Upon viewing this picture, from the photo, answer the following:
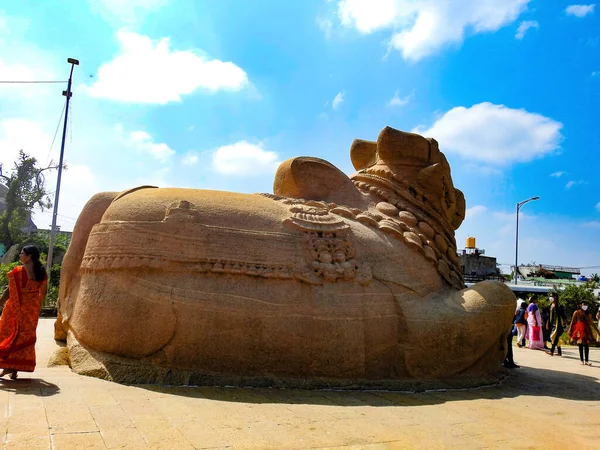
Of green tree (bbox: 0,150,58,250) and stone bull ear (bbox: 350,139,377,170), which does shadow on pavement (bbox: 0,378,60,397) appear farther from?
green tree (bbox: 0,150,58,250)

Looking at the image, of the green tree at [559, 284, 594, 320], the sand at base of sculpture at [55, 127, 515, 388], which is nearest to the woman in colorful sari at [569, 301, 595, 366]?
the sand at base of sculpture at [55, 127, 515, 388]

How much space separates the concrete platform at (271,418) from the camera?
8.49ft

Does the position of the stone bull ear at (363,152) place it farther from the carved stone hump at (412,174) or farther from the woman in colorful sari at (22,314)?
the woman in colorful sari at (22,314)

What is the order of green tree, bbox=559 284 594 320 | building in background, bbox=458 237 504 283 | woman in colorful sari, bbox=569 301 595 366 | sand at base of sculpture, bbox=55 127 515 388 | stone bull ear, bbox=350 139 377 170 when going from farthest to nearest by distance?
1. building in background, bbox=458 237 504 283
2. green tree, bbox=559 284 594 320
3. woman in colorful sari, bbox=569 301 595 366
4. stone bull ear, bbox=350 139 377 170
5. sand at base of sculpture, bbox=55 127 515 388

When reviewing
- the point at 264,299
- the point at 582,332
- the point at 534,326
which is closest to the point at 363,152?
the point at 264,299

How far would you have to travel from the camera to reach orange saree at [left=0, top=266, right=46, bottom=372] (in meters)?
3.62

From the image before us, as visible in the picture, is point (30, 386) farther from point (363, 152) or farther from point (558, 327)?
point (558, 327)

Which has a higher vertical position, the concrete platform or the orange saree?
the orange saree

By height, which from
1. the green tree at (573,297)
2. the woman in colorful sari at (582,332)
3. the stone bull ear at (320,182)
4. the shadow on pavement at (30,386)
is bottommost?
the shadow on pavement at (30,386)

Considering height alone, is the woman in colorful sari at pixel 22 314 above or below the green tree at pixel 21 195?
below

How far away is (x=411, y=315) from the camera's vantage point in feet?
14.5

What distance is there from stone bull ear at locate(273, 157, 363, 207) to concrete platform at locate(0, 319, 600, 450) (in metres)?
2.13

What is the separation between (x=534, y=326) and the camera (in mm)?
9562

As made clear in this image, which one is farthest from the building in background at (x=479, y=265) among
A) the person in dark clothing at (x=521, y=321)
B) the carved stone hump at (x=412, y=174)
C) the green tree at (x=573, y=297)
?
the carved stone hump at (x=412, y=174)
